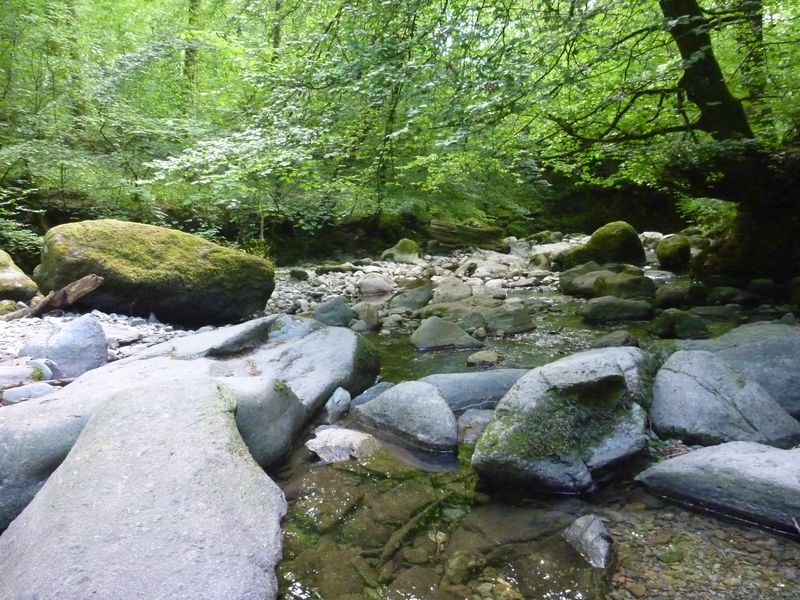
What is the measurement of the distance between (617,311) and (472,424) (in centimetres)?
431

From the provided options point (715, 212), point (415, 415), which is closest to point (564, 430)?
point (415, 415)

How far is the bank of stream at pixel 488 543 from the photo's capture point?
2256mm

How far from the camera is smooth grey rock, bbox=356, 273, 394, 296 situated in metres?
11.2

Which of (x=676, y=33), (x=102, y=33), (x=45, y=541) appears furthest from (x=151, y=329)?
(x=102, y=33)

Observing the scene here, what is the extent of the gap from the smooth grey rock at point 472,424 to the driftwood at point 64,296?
17.5ft

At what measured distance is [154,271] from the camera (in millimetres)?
7152

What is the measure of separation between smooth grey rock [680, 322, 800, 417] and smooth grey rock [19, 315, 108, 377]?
18.1 ft

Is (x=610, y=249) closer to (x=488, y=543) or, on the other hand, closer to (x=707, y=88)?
(x=707, y=88)

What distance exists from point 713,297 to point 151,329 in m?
8.25

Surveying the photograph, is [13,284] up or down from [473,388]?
down

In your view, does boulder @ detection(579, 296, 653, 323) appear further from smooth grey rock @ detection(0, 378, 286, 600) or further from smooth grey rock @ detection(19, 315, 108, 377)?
smooth grey rock @ detection(19, 315, 108, 377)

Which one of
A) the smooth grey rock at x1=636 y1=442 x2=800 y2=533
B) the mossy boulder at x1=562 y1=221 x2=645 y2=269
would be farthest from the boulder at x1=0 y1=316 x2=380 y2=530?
the mossy boulder at x1=562 y1=221 x2=645 y2=269

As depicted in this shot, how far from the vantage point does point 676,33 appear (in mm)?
5504

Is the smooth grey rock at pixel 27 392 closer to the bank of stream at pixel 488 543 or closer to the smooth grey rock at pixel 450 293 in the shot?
the bank of stream at pixel 488 543
